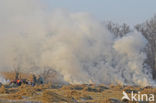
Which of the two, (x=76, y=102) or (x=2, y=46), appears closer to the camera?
(x=76, y=102)

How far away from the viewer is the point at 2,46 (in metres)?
54.8

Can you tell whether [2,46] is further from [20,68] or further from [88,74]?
[88,74]

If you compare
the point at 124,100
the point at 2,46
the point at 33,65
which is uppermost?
the point at 2,46

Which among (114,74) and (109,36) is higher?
(109,36)

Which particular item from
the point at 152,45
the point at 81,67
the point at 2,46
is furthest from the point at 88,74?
the point at 152,45

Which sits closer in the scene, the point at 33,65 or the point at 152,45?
the point at 33,65

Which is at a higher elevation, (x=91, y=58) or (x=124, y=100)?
(x=91, y=58)

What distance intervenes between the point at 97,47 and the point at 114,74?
5532 mm

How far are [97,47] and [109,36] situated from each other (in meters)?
3.48

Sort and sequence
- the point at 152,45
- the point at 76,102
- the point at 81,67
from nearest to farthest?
the point at 76,102 < the point at 81,67 < the point at 152,45

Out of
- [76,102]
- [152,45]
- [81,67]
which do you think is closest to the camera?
[76,102]

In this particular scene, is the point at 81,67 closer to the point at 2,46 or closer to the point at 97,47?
the point at 97,47

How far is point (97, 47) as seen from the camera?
175 feet

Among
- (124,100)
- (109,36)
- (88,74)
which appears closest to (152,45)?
(109,36)
